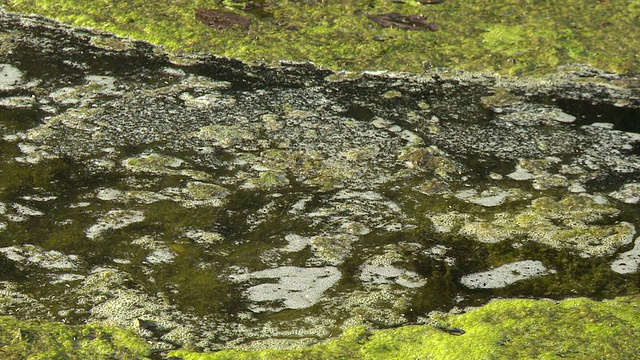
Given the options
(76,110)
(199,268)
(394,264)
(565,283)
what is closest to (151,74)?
(76,110)

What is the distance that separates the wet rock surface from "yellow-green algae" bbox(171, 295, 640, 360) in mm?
59

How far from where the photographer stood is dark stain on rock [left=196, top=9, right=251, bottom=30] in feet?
12.7

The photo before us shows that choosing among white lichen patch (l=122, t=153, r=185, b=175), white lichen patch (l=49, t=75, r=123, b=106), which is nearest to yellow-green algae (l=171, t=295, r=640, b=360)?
white lichen patch (l=122, t=153, r=185, b=175)

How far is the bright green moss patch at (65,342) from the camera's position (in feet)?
6.66

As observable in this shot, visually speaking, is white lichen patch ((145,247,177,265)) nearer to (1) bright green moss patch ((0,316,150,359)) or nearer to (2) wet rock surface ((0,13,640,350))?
(2) wet rock surface ((0,13,640,350))

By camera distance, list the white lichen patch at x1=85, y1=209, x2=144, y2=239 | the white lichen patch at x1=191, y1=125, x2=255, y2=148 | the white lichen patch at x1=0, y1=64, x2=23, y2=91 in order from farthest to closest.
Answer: the white lichen patch at x1=0, y1=64, x2=23, y2=91 < the white lichen patch at x1=191, y1=125, x2=255, y2=148 < the white lichen patch at x1=85, y1=209, x2=144, y2=239

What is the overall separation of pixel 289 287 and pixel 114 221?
645 millimetres

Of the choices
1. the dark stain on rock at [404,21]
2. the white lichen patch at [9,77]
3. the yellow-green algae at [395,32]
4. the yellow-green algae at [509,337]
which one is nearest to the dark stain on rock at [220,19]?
the yellow-green algae at [395,32]

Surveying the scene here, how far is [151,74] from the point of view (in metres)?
3.50

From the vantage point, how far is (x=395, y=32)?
3.87 metres

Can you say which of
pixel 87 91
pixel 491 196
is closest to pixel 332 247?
pixel 491 196

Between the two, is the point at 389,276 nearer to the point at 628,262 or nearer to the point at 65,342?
the point at 628,262

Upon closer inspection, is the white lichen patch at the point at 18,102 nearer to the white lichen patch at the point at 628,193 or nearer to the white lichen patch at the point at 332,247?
the white lichen patch at the point at 332,247

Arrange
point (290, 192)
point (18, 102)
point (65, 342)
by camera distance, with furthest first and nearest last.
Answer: point (18, 102), point (290, 192), point (65, 342)
